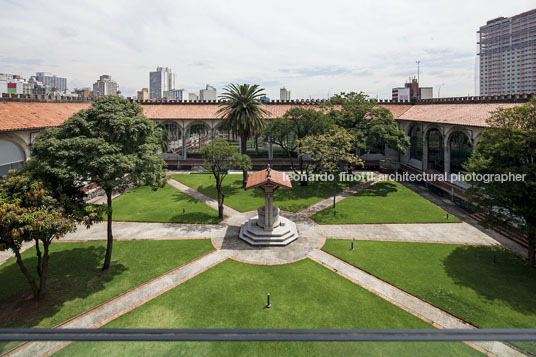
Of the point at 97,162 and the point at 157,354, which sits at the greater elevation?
the point at 97,162

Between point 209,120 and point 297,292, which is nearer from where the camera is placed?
A: point 297,292

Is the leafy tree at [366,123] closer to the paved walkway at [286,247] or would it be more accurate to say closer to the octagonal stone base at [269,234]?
the paved walkway at [286,247]

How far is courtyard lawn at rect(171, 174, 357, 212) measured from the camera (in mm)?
33719

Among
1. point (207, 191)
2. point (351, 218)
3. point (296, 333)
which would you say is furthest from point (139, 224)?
point (296, 333)

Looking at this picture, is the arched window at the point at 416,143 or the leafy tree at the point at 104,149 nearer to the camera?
the leafy tree at the point at 104,149

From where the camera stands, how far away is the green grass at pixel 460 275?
1561 cm

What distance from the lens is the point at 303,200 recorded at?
1391 inches

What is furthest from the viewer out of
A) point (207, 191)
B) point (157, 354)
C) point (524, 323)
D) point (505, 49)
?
point (505, 49)

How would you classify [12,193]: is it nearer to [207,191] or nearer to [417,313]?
[417,313]

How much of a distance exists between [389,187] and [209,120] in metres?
32.6

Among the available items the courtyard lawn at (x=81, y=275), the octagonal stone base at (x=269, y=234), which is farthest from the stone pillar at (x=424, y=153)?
the courtyard lawn at (x=81, y=275)

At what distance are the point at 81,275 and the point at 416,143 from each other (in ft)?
155

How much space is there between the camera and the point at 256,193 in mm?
38344

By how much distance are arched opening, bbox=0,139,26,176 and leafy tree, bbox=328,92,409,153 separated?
37223 millimetres
